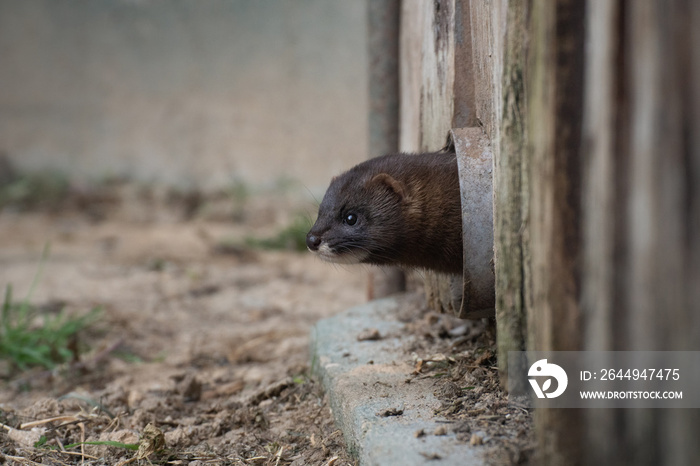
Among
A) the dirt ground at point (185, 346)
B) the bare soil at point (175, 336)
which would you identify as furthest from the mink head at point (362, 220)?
the bare soil at point (175, 336)

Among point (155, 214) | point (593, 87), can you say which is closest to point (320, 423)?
point (593, 87)

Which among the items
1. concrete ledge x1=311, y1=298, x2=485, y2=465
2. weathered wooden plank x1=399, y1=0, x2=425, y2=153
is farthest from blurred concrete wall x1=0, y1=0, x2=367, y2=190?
concrete ledge x1=311, y1=298, x2=485, y2=465

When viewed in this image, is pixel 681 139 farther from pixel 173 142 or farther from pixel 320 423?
pixel 173 142

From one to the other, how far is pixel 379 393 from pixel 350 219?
786 mm

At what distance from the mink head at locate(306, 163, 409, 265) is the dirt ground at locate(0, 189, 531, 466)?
0.99 ft

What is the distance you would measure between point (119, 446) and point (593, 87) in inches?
72.7

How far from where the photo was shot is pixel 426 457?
166 centimetres

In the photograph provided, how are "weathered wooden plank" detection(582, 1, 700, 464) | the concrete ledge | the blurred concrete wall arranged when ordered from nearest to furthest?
"weathered wooden plank" detection(582, 1, 700, 464) → the concrete ledge → the blurred concrete wall

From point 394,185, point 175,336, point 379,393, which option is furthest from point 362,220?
point 175,336

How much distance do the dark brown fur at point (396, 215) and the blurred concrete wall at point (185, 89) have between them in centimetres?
542

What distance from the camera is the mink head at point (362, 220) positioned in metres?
2.60

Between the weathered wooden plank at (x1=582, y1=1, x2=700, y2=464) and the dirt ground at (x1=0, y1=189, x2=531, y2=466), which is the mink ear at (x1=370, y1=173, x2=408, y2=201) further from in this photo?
the weathered wooden plank at (x1=582, y1=1, x2=700, y2=464)

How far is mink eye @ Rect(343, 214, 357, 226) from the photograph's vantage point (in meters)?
2.70

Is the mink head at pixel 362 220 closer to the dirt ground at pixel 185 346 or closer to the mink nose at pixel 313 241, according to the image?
the mink nose at pixel 313 241
